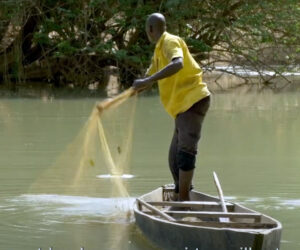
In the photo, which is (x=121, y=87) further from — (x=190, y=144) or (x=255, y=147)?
(x=190, y=144)

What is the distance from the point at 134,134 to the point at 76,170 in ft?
10.5

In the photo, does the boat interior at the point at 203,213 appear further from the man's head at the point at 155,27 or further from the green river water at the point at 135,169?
the man's head at the point at 155,27

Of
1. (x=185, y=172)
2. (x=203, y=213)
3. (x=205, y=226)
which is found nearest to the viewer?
(x=205, y=226)

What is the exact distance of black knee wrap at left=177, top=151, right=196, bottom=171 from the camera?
6602mm

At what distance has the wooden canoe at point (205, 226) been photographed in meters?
5.18

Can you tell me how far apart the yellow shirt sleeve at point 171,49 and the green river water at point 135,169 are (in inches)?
52.6

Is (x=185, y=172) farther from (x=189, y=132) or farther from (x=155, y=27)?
(x=155, y=27)

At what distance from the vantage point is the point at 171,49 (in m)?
6.37

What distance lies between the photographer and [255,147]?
1143 centimetres

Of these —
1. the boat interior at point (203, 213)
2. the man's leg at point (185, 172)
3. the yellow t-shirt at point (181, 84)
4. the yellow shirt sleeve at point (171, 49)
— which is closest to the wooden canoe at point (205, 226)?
the boat interior at point (203, 213)

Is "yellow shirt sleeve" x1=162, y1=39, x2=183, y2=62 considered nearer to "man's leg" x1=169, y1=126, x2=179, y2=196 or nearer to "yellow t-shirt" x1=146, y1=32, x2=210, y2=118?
"yellow t-shirt" x1=146, y1=32, x2=210, y2=118

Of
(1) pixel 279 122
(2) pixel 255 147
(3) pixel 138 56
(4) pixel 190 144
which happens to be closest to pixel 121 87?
(3) pixel 138 56

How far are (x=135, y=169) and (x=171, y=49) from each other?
329 cm

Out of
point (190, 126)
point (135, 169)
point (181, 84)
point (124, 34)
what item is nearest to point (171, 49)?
point (181, 84)
